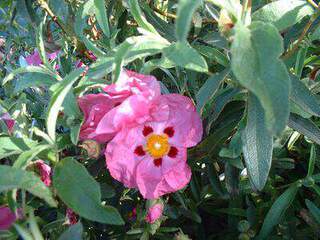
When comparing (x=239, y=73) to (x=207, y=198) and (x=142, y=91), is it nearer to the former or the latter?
(x=142, y=91)

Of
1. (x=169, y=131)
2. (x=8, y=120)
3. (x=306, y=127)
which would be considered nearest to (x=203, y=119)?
(x=169, y=131)

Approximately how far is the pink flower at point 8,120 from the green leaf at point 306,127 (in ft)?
1.98

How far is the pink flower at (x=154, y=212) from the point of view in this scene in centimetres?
104

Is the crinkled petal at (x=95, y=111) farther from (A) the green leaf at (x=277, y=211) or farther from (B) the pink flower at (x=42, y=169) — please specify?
(A) the green leaf at (x=277, y=211)

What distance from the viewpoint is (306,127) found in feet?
3.28

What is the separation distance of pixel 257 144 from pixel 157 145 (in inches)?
9.3

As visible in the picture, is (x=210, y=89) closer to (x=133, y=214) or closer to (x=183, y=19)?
(x=183, y=19)

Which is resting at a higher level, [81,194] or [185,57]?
[185,57]

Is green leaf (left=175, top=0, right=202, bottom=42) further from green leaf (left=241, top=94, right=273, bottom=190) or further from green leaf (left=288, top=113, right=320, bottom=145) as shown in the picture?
green leaf (left=288, top=113, right=320, bottom=145)

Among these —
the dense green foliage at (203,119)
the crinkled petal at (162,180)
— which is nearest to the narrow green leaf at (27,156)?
the dense green foliage at (203,119)

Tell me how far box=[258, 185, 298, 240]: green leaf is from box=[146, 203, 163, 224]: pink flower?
0.86ft

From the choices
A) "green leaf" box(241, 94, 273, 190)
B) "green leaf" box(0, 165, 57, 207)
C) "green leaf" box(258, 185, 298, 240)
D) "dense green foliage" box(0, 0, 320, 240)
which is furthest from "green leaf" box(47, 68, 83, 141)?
"green leaf" box(258, 185, 298, 240)

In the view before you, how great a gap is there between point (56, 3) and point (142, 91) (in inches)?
14.8

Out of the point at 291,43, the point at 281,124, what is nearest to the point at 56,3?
the point at 291,43
